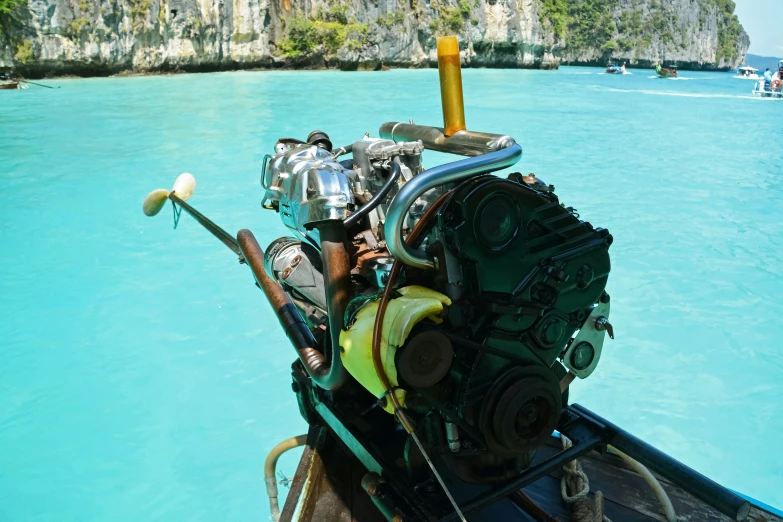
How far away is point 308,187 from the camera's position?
136 centimetres

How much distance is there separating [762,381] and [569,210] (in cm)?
294

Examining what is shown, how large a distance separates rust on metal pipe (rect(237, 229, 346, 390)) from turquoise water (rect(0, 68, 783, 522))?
1400 mm

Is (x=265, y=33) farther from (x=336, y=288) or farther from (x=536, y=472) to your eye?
(x=536, y=472)

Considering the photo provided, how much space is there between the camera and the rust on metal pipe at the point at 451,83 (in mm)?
1196

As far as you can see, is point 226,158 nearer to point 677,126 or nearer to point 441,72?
point 441,72

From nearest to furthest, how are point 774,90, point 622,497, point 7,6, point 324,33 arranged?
point 622,497, point 7,6, point 774,90, point 324,33

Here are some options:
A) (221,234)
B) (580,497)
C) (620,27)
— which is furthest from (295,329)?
(620,27)

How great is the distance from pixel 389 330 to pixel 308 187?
50 centimetres

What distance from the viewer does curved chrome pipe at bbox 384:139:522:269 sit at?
95 centimetres

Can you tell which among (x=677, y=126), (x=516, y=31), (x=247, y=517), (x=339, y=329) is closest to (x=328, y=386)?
(x=339, y=329)

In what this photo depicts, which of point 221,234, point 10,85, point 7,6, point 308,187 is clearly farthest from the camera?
point 7,6

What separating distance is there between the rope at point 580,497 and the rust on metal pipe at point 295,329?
588 millimetres

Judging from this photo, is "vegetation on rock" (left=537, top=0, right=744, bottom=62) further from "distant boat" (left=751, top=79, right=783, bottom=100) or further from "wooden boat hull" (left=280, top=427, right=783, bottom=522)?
"wooden boat hull" (left=280, top=427, right=783, bottom=522)

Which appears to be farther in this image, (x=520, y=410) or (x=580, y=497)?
(x=580, y=497)
